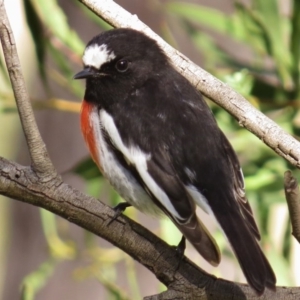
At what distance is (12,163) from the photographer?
7.06 feet

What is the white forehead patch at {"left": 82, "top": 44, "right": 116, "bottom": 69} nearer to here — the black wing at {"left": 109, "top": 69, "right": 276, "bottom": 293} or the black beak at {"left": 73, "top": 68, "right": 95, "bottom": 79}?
the black beak at {"left": 73, "top": 68, "right": 95, "bottom": 79}

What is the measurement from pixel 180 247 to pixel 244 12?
4.90ft

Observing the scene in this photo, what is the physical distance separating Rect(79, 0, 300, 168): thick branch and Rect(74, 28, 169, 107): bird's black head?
0.16 feet

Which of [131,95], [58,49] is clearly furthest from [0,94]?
[131,95]

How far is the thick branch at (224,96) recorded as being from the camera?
2264 mm

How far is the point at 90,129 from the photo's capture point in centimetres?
264

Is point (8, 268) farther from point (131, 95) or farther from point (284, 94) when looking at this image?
point (131, 95)

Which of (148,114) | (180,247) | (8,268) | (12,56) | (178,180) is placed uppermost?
(12,56)

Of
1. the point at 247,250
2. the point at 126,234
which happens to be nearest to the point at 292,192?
the point at 247,250

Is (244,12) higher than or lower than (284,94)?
higher

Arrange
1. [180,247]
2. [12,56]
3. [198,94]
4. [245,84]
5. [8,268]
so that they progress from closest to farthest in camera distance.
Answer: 1. [12,56]
2. [180,247]
3. [198,94]
4. [245,84]
5. [8,268]

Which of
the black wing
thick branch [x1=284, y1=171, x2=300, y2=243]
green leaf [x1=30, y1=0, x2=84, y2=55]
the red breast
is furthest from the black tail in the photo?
green leaf [x1=30, y1=0, x2=84, y2=55]

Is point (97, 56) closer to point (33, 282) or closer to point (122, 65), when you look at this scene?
point (122, 65)

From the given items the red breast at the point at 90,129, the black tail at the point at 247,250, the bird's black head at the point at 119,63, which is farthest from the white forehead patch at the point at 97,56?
→ the black tail at the point at 247,250
